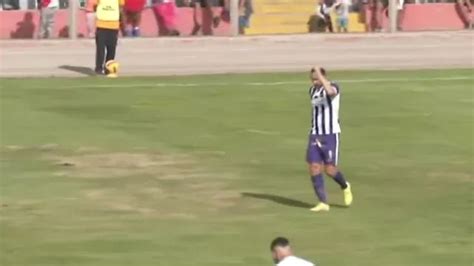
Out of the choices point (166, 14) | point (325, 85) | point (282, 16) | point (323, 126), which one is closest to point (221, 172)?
point (323, 126)

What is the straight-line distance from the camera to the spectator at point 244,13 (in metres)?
38.8

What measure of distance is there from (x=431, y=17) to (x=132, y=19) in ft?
30.8

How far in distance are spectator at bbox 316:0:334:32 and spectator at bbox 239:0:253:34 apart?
78.8 inches

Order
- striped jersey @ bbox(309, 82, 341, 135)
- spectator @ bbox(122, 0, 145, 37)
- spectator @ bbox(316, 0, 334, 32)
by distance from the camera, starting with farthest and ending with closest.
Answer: spectator @ bbox(316, 0, 334, 32) → spectator @ bbox(122, 0, 145, 37) → striped jersey @ bbox(309, 82, 341, 135)

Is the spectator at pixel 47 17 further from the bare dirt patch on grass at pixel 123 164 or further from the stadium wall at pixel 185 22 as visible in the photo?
the bare dirt patch on grass at pixel 123 164

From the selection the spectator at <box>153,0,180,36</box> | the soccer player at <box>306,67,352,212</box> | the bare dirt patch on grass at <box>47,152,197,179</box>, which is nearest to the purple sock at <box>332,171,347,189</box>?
the soccer player at <box>306,67,352,212</box>

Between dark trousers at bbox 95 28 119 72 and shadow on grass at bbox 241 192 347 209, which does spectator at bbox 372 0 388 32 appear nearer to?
dark trousers at bbox 95 28 119 72

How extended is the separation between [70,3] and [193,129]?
1476 centimetres

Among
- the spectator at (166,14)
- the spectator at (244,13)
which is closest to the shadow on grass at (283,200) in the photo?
the spectator at (166,14)

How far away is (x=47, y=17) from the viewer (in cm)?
3681

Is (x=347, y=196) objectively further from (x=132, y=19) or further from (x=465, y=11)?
(x=465, y=11)

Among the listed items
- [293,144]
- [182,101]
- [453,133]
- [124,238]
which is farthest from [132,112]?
[124,238]

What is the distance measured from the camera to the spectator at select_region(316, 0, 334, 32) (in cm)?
3903

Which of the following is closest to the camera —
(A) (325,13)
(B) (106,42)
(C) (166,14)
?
(B) (106,42)
